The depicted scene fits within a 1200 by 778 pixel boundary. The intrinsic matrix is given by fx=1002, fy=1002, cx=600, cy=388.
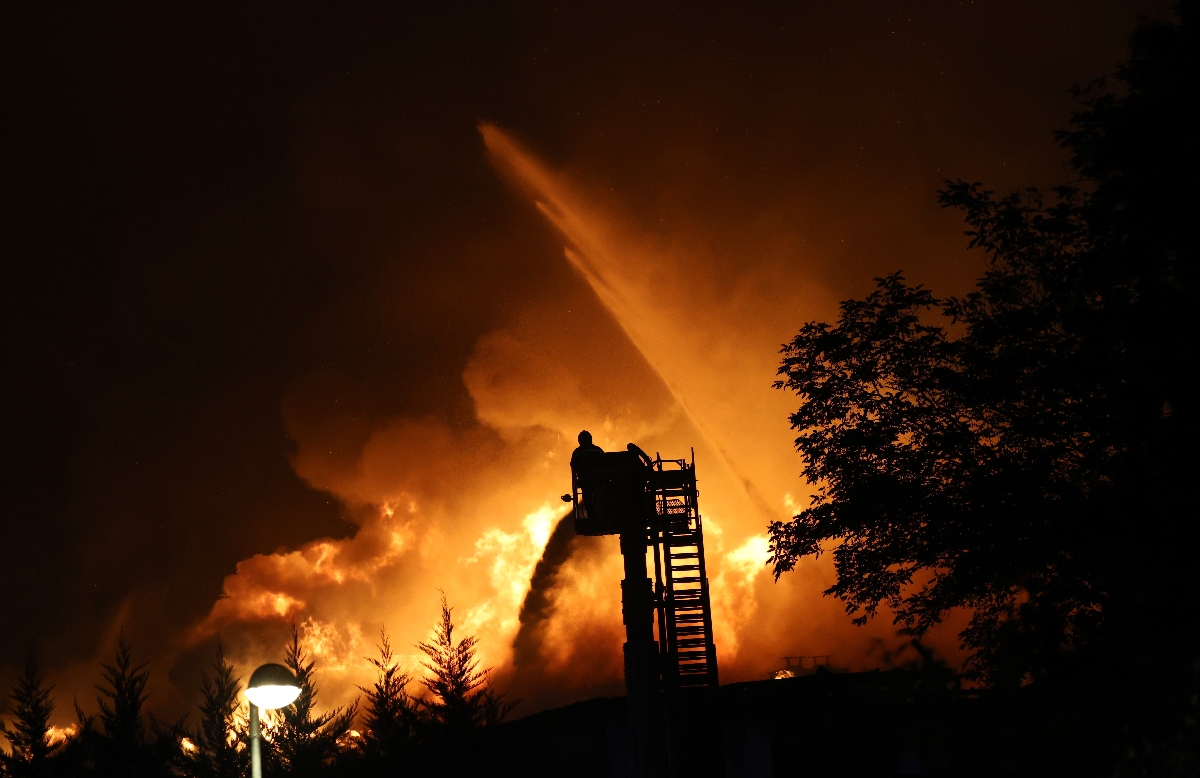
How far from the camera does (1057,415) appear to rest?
2097 centimetres

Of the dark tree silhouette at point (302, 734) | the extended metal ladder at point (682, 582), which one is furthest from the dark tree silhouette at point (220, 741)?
the extended metal ladder at point (682, 582)

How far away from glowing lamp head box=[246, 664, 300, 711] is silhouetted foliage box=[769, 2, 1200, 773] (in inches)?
392

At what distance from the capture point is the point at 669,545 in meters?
26.2

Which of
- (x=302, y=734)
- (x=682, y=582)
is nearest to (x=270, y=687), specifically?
(x=682, y=582)

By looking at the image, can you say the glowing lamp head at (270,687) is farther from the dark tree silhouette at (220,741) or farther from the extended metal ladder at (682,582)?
the dark tree silhouette at (220,741)

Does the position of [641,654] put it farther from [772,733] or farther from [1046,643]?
[1046,643]

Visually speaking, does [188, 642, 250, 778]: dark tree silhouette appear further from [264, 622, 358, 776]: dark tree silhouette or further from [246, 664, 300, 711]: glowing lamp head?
[246, 664, 300, 711]: glowing lamp head

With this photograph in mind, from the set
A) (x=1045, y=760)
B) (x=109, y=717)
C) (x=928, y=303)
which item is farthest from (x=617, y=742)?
(x=109, y=717)

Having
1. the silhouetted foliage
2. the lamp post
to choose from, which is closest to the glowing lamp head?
the lamp post

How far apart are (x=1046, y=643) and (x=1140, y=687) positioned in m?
4.76

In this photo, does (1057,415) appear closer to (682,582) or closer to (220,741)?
(682,582)

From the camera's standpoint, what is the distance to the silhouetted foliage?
17.9m

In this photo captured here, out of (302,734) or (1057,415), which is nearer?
(1057,415)

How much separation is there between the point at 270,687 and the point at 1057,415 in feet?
54.9
